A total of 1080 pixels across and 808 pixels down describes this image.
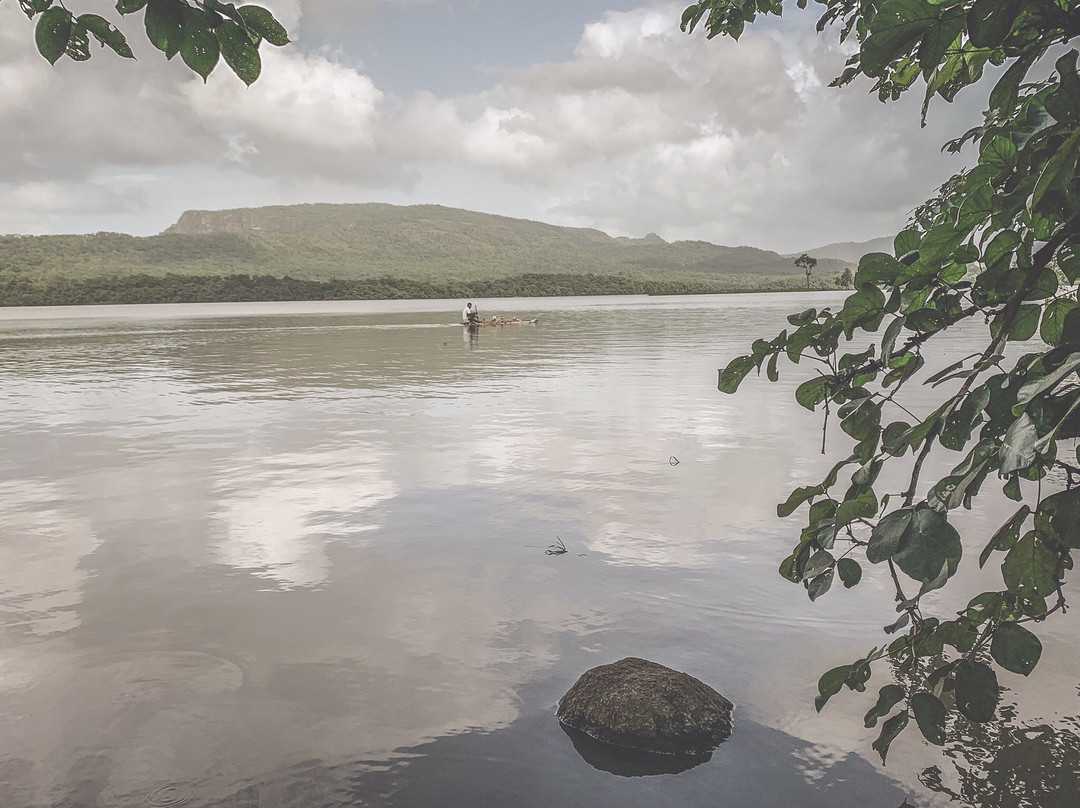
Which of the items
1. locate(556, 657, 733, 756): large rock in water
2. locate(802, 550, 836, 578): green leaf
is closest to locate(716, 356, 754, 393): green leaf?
locate(802, 550, 836, 578): green leaf

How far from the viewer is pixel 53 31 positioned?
6.46ft

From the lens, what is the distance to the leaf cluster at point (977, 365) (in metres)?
1.39

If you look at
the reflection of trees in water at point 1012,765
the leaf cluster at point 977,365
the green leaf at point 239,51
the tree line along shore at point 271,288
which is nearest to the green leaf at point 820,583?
the leaf cluster at point 977,365

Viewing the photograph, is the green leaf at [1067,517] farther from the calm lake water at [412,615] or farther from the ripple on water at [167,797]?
the ripple on water at [167,797]

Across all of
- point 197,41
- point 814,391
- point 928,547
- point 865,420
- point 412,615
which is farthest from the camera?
point 412,615

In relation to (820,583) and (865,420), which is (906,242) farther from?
(820,583)

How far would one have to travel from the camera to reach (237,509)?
9.41m

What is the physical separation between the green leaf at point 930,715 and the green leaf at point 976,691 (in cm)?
5

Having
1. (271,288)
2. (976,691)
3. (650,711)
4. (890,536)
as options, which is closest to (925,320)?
(890,536)

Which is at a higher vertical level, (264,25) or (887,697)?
(264,25)

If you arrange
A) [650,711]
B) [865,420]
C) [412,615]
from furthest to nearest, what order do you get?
1. [412,615]
2. [650,711]
3. [865,420]

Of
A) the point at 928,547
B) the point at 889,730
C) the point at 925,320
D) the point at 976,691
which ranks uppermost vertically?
the point at 925,320

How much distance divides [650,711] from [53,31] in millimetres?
4274

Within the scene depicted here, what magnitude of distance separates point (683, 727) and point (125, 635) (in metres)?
4.24
